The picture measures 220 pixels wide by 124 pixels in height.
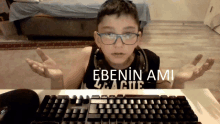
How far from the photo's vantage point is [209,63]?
1.96 ft

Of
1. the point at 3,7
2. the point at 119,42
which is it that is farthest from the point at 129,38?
the point at 3,7

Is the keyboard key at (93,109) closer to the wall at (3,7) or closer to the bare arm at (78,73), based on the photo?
the bare arm at (78,73)

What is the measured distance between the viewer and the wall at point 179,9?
9.75 feet

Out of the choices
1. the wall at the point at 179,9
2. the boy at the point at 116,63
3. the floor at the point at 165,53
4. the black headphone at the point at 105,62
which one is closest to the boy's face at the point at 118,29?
the boy at the point at 116,63

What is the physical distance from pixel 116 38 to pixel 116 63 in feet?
0.60

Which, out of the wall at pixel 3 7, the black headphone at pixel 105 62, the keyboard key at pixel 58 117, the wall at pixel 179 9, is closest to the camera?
the keyboard key at pixel 58 117

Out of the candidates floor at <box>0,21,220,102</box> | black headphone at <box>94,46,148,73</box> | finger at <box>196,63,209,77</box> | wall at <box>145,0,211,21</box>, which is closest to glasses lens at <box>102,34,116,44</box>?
black headphone at <box>94,46,148,73</box>

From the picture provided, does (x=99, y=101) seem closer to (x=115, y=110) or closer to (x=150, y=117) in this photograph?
(x=115, y=110)

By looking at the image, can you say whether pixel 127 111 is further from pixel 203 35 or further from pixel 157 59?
pixel 203 35

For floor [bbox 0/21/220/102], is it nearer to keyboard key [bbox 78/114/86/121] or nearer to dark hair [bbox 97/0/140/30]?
dark hair [bbox 97/0/140/30]

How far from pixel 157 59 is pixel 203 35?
227 cm

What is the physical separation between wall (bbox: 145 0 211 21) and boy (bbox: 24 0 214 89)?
8.49 ft

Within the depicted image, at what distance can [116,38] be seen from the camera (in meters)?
0.58

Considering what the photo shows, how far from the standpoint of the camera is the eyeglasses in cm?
58
